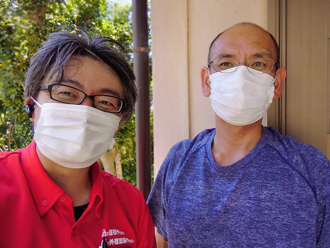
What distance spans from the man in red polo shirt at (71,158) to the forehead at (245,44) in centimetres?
64

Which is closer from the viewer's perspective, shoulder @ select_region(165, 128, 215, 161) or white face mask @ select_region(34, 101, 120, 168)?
→ white face mask @ select_region(34, 101, 120, 168)

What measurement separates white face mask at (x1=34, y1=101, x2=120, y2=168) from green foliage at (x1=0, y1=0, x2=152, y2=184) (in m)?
3.10

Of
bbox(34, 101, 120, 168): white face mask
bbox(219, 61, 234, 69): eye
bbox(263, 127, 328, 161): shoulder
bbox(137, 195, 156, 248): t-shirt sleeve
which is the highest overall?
bbox(219, 61, 234, 69): eye

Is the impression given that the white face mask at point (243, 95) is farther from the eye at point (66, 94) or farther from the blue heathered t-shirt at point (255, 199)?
the eye at point (66, 94)

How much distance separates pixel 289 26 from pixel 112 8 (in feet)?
13.5

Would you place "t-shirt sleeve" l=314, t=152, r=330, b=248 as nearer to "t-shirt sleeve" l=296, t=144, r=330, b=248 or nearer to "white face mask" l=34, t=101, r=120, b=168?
"t-shirt sleeve" l=296, t=144, r=330, b=248

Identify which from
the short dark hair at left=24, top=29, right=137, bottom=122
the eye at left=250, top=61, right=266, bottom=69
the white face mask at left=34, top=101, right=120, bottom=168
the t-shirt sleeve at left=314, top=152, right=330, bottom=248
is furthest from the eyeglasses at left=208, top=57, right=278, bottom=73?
the white face mask at left=34, top=101, right=120, bottom=168

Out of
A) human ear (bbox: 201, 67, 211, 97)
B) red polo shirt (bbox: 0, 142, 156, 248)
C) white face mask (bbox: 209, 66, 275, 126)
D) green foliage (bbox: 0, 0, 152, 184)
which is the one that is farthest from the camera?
green foliage (bbox: 0, 0, 152, 184)

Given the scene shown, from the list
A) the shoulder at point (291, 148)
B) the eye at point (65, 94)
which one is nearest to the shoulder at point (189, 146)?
the shoulder at point (291, 148)

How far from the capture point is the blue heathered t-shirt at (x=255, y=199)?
1544mm

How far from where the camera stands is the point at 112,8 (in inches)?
221

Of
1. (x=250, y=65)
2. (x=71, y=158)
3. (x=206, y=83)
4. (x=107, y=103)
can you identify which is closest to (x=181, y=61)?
(x=206, y=83)

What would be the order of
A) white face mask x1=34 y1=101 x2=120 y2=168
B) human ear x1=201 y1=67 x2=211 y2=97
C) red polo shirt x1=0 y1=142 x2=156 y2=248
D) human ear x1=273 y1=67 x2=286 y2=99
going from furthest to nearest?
human ear x1=201 y1=67 x2=211 y2=97 < human ear x1=273 y1=67 x2=286 y2=99 < white face mask x1=34 y1=101 x2=120 y2=168 < red polo shirt x1=0 y1=142 x2=156 y2=248

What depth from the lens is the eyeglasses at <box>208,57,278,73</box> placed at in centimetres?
180
